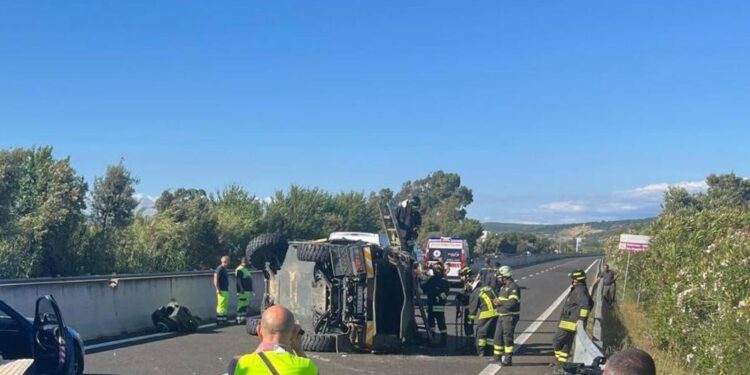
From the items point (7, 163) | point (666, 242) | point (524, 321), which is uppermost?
point (7, 163)

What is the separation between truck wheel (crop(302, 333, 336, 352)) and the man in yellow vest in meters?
8.56

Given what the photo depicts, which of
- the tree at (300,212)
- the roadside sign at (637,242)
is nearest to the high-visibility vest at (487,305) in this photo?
the roadside sign at (637,242)

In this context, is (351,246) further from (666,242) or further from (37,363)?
(666,242)

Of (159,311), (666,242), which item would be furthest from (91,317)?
(666,242)

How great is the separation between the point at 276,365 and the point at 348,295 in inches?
352

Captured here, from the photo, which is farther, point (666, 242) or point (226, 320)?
point (666, 242)

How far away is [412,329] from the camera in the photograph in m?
13.7

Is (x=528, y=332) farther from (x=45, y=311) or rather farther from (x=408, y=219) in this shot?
(x=45, y=311)

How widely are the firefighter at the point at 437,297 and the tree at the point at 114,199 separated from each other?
3704 centimetres

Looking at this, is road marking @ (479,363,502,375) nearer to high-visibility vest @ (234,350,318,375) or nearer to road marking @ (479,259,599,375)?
road marking @ (479,259,599,375)

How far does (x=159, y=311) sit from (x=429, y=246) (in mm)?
24304

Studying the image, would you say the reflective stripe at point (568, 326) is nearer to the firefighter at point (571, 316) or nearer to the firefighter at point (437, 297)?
the firefighter at point (571, 316)

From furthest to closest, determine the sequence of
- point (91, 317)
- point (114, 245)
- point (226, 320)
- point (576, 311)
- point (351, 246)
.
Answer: point (114, 245) < point (226, 320) < point (91, 317) < point (351, 246) < point (576, 311)

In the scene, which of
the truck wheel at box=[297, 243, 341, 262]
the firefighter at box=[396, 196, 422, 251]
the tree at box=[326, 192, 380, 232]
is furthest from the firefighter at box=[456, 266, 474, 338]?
the tree at box=[326, 192, 380, 232]
